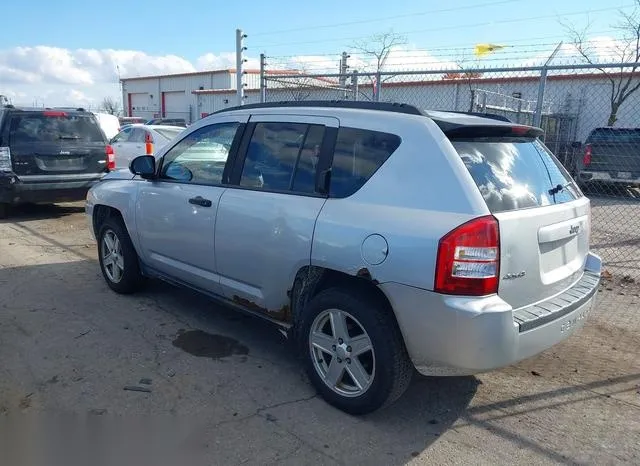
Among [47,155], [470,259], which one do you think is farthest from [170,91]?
[470,259]

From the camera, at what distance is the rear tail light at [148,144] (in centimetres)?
1298

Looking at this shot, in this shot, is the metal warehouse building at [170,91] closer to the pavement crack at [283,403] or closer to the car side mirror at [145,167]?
the car side mirror at [145,167]

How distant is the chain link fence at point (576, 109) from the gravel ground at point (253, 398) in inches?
120

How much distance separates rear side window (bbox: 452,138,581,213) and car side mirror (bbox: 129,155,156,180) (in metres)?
2.83

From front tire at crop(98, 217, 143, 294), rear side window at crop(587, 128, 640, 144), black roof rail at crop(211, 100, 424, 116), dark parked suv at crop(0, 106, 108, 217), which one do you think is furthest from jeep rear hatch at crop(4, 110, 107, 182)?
rear side window at crop(587, 128, 640, 144)

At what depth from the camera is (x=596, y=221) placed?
10.6 metres

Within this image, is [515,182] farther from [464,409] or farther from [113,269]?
[113,269]

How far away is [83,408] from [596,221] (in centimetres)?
1005

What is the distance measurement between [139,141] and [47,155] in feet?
15.9

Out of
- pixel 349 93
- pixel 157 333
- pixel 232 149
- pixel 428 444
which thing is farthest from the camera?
pixel 349 93

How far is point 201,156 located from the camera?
4.63m

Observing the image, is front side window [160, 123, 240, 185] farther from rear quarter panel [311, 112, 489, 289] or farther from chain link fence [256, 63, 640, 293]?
chain link fence [256, 63, 640, 293]

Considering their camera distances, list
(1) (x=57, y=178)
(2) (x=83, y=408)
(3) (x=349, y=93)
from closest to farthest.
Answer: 1. (2) (x=83, y=408)
2. (1) (x=57, y=178)
3. (3) (x=349, y=93)

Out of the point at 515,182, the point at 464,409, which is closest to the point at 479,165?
the point at 515,182
